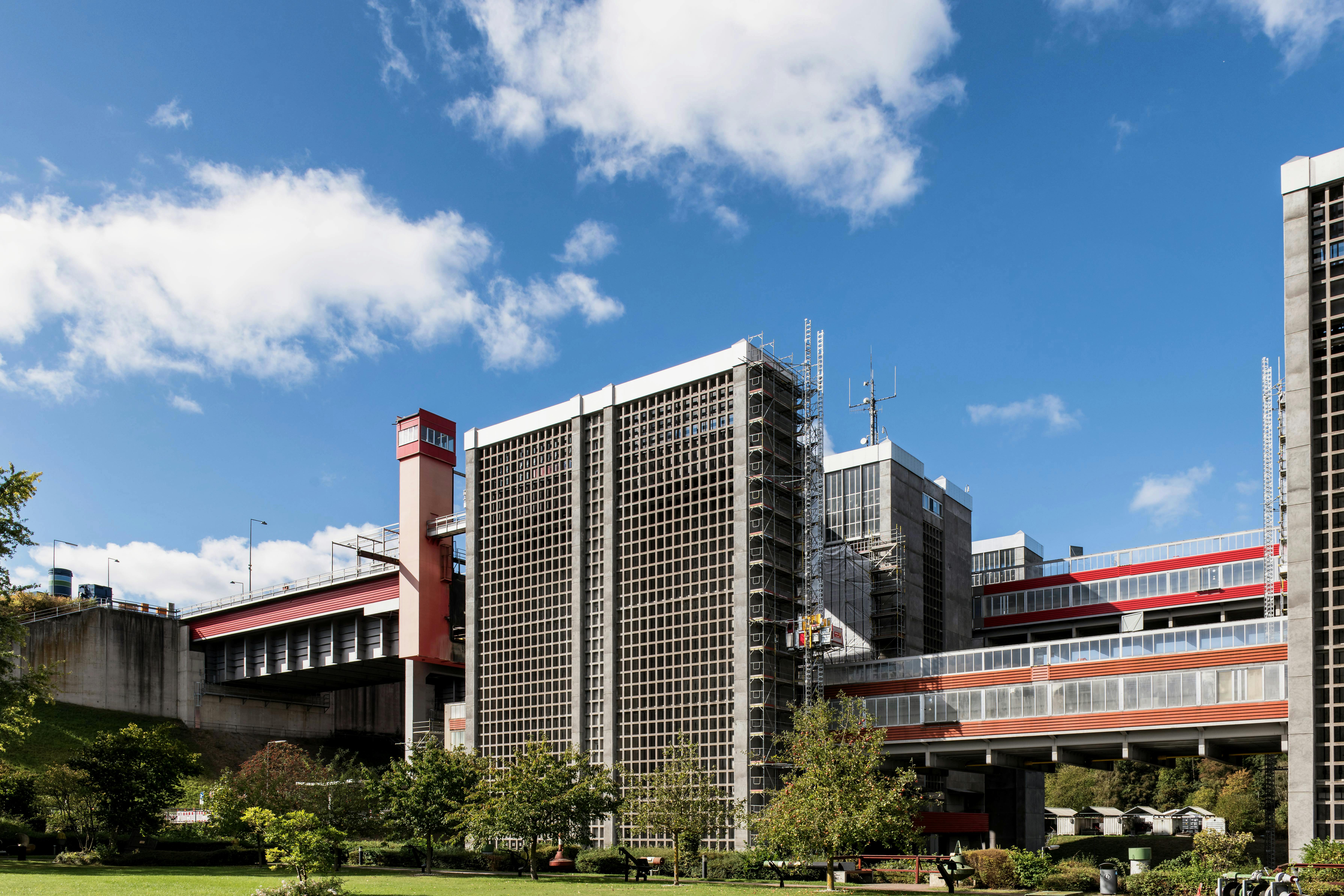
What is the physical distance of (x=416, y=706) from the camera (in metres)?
76.2

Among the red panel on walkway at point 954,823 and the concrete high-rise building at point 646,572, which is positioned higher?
the concrete high-rise building at point 646,572

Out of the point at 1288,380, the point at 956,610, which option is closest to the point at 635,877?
the point at 1288,380

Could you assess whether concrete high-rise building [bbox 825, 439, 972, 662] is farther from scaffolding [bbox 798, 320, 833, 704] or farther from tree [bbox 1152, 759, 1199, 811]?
tree [bbox 1152, 759, 1199, 811]

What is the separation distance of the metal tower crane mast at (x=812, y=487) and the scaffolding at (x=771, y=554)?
1.27ft

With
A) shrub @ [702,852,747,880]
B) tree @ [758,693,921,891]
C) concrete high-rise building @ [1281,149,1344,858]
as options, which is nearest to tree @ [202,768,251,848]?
shrub @ [702,852,747,880]

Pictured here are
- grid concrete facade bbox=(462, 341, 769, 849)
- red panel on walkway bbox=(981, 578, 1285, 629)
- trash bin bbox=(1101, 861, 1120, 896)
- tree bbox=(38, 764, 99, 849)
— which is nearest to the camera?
trash bin bbox=(1101, 861, 1120, 896)

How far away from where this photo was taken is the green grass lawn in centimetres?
3419

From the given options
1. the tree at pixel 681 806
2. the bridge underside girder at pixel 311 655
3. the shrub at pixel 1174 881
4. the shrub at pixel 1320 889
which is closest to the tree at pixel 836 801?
the tree at pixel 681 806

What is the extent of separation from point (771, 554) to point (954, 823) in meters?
23.4

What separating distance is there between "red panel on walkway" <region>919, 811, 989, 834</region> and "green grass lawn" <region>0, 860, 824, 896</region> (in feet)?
77.4

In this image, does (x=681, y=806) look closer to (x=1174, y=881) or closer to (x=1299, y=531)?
(x=1174, y=881)

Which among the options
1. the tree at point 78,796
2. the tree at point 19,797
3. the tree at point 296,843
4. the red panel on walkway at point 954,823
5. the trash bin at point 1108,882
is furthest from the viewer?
the red panel on walkway at point 954,823

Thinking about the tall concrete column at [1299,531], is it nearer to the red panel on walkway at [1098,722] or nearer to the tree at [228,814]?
the red panel on walkway at [1098,722]

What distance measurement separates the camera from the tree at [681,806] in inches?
1821
